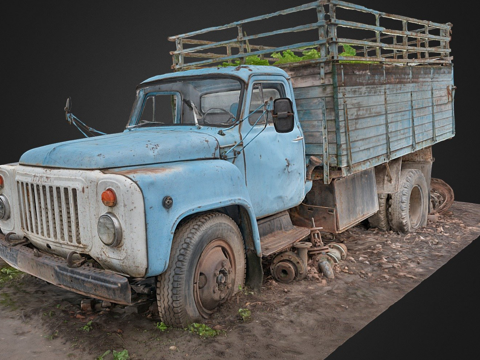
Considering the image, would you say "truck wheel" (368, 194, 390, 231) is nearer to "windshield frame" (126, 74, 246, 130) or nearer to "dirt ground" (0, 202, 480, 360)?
"dirt ground" (0, 202, 480, 360)

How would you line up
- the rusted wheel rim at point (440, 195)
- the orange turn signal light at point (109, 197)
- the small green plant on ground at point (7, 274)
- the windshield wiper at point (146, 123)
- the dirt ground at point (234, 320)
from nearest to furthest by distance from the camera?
the orange turn signal light at point (109, 197) → the dirt ground at point (234, 320) → the windshield wiper at point (146, 123) → the small green plant on ground at point (7, 274) → the rusted wheel rim at point (440, 195)

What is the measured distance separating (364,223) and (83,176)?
5350mm

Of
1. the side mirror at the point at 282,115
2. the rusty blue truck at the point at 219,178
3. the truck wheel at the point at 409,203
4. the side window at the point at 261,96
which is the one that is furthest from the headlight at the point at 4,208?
the truck wheel at the point at 409,203

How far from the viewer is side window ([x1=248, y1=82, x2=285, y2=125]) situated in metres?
5.27

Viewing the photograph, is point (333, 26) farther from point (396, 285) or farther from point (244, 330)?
point (244, 330)

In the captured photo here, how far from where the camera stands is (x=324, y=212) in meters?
6.44

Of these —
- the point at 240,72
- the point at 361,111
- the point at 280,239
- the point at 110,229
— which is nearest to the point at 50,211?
the point at 110,229

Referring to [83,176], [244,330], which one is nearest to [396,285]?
[244,330]

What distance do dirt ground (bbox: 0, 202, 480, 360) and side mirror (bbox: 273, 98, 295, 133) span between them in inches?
68.7

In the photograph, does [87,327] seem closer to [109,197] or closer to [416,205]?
[109,197]

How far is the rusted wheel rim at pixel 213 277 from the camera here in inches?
176

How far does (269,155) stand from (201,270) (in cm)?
152

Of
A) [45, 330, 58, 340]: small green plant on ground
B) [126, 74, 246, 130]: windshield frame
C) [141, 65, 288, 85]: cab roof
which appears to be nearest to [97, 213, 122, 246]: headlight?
[45, 330, 58, 340]: small green plant on ground

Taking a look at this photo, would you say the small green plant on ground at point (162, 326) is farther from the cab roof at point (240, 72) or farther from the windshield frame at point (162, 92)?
the cab roof at point (240, 72)
